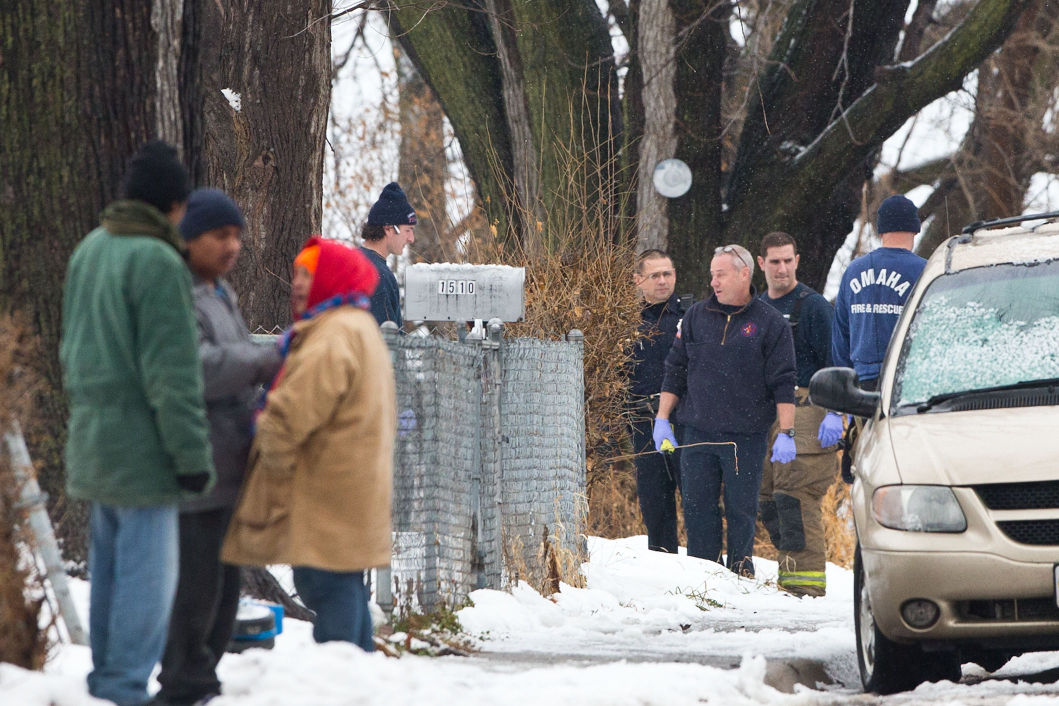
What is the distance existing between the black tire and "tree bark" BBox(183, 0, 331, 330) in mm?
6203

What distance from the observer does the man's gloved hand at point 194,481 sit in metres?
4.80

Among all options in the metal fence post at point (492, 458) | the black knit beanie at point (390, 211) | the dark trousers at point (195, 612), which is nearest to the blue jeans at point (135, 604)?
the dark trousers at point (195, 612)

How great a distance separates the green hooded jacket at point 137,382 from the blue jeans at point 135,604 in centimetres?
9

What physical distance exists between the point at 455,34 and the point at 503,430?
28.9 feet

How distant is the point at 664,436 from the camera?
10703mm

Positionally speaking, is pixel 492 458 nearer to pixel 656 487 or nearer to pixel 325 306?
pixel 325 306

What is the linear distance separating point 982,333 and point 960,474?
1.09 metres

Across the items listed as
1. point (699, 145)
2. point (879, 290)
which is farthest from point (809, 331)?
point (699, 145)

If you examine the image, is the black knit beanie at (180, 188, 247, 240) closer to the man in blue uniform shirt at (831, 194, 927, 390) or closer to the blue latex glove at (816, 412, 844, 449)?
the man in blue uniform shirt at (831, 194, 927, 390)

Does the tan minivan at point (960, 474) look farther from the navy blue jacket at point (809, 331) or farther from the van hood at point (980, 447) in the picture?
the navy blue jacket at point (809, 331)

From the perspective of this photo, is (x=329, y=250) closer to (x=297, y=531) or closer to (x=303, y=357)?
(x=303, y=357)

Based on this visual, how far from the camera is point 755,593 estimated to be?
33.1 ft

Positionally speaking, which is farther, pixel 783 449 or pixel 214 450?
pixel 783 449

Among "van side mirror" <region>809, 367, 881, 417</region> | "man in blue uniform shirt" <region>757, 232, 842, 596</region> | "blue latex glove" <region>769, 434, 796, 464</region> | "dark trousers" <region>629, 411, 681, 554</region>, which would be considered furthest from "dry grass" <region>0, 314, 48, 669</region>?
"dark trousers" <region>629, 411, 681, 554</region>
